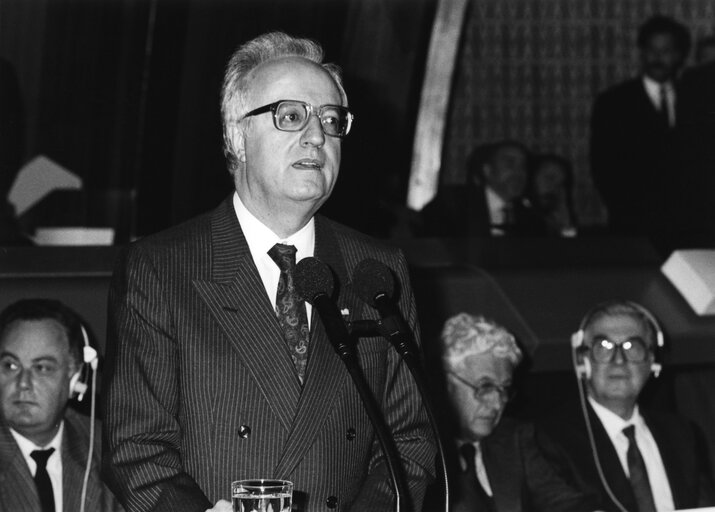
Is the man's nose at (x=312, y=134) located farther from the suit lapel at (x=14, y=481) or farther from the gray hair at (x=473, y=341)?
the gray hair at (x=473, y=341)

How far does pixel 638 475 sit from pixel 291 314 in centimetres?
187

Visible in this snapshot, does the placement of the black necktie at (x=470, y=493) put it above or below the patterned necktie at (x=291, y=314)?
below

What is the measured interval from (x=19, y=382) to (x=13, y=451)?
18cm

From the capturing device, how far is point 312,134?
2.06m

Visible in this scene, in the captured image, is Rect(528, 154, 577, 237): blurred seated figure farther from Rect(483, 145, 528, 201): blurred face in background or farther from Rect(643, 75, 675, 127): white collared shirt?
Rect(643, 75, 675, 127): white collared shirt

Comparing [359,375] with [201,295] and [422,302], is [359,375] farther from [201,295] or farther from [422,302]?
[422,302]

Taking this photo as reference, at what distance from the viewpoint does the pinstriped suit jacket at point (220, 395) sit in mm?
1956

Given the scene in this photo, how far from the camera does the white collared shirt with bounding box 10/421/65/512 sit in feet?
9.95

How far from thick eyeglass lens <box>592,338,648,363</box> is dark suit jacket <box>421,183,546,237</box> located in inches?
57.3

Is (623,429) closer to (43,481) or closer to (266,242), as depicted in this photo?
(43,481)

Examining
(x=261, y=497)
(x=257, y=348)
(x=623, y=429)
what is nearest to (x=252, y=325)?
(x=257, y=348)

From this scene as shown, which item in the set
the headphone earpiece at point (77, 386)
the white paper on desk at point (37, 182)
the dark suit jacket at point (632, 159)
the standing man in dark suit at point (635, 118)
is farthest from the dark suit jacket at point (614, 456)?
the white paper on desk at point (37, 182)

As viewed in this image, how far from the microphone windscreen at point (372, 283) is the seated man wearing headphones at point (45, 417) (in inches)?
54.9

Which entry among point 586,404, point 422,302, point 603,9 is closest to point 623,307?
point 586,404
